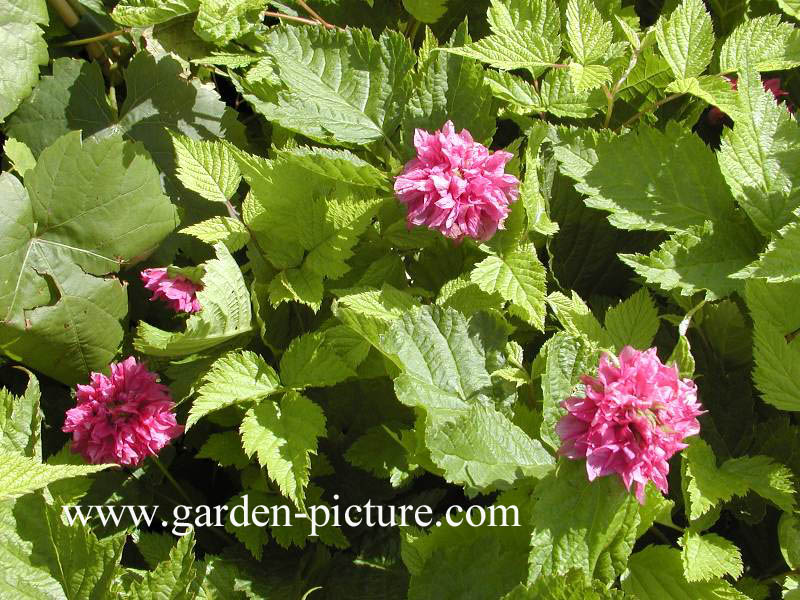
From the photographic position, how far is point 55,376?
162cm

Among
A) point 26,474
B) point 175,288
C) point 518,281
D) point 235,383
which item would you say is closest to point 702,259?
point 518,281

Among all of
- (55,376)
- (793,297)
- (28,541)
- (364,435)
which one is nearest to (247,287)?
(364,435)

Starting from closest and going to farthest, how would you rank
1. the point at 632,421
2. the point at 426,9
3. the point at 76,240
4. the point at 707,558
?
1. the point at 632,421
2. the point at 707,558
3. the point at 76,240
4. the point at 426,9

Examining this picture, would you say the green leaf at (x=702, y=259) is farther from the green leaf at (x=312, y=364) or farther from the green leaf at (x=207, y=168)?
the green leaf at (x=207, y=168)

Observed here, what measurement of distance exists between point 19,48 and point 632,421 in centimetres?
146

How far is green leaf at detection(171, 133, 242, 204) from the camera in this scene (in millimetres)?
1474

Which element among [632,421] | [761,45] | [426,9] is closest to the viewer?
[632,421]

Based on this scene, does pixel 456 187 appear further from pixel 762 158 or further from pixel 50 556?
pixel 50 556

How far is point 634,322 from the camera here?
4.40 ft

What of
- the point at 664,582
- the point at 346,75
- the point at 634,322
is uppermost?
the point at 346,75

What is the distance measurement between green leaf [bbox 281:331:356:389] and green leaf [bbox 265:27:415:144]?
40 cm

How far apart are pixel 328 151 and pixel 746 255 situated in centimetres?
76

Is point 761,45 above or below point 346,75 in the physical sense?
above

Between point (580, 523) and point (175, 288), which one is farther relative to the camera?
point (175, 288)
